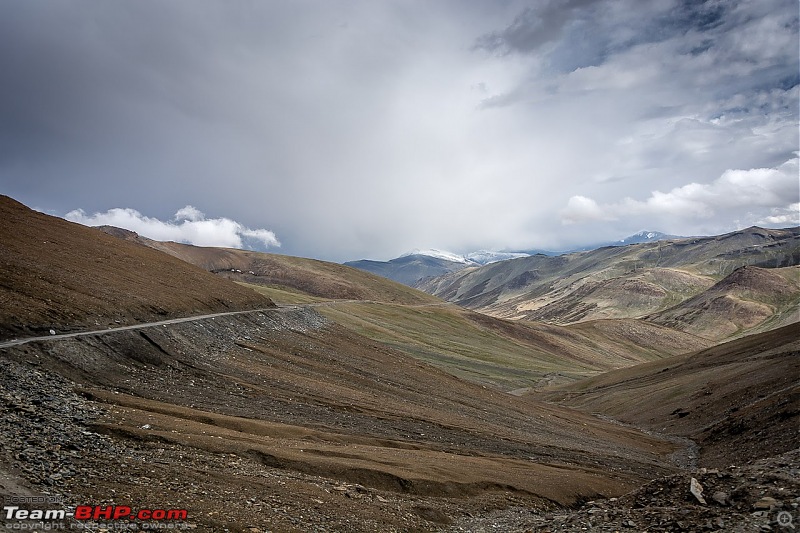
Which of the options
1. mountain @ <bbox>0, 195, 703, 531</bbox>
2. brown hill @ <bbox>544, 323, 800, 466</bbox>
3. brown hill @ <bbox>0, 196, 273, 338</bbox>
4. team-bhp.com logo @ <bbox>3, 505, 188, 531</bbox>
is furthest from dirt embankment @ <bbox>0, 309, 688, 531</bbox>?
brown hill @ <bbox>544, 323, 800, 466</bbox>

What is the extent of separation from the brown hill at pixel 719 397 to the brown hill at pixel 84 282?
182ft

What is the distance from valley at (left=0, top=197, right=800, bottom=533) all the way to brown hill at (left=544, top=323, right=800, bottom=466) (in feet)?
1.26

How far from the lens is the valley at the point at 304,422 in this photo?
17.2 metres

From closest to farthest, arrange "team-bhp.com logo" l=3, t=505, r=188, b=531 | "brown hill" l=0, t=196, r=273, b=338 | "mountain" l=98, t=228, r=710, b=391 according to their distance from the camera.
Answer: "team-bhp.com logo" l=3, t=505, r=188, b=531, "brown hill" l=0, t=196, r=273, b=338, "mountain" l=98, t=228, r=710, b=391

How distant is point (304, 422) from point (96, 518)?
20.7 meters

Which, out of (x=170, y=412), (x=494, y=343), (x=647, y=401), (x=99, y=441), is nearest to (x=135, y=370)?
(x=170, y=412)

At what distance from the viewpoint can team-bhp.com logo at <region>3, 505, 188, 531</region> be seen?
12172mm

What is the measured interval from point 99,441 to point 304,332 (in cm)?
4951

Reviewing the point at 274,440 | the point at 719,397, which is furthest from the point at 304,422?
the point at 719,397

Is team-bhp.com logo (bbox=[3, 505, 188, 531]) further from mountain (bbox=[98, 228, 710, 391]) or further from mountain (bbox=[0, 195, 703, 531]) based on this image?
mountain (bbox=[98, 228, 710, 391])

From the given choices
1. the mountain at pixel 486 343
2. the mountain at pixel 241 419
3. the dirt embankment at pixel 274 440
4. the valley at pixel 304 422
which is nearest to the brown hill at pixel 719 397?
the valley at pixel 304 422

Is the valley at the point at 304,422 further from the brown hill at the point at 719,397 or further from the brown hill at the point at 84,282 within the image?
the brown hill at the point at 719,397

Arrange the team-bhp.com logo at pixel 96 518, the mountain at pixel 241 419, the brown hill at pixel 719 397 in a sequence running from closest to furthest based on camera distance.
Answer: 1. the team-bhp.com logo at pixel 96 518
2. the mountain at pixel 241 419
3. the brown hill at pixel 719 397

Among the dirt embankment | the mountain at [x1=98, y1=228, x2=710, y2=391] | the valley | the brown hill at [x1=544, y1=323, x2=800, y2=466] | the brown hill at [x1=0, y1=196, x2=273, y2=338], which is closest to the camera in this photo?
the valley
